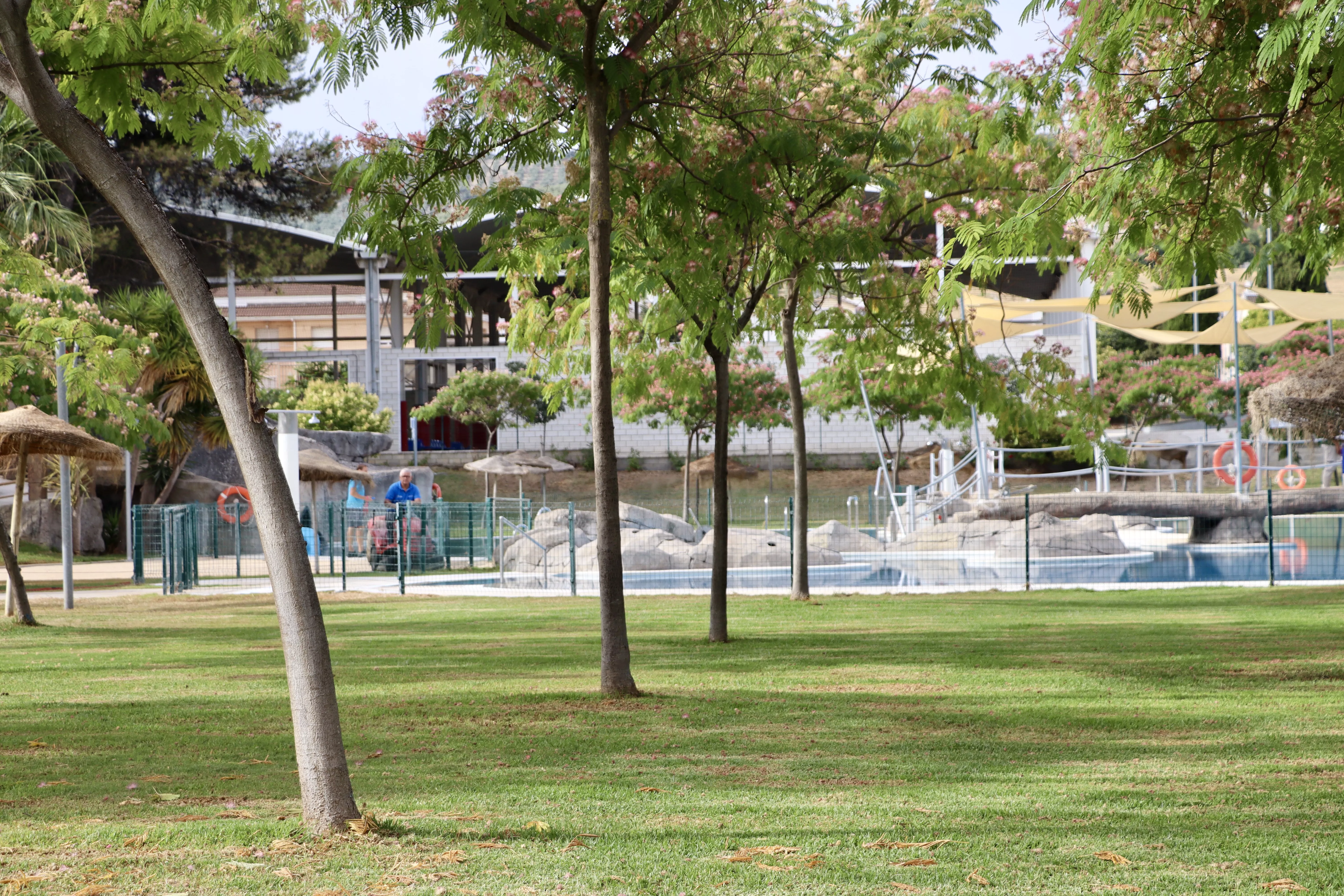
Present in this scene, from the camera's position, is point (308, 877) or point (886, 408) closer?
point (308, 877)

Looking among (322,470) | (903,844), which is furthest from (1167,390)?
(903,844)

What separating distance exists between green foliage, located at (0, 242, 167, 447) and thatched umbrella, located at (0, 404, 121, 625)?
0.45 metres

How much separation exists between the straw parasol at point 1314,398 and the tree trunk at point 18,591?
63.8ft

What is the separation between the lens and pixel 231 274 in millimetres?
39812

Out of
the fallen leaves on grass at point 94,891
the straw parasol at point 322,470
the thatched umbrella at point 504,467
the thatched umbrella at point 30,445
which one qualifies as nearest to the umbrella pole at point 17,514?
the thatched umbrella at point 30,445

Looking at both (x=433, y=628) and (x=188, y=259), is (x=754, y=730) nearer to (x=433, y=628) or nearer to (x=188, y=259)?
(x=188, y=259)

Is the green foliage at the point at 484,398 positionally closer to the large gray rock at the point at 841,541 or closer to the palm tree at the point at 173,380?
the palm tree at the point at 173,380

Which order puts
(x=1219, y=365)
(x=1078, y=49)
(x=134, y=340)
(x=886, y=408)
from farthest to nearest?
(x=1219, y=365), (x=886, y=408), (x=134, y=340), (x=1078, y=49)

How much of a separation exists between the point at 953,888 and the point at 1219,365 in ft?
162

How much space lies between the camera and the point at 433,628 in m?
14.6

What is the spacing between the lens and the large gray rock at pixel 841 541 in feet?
82.2

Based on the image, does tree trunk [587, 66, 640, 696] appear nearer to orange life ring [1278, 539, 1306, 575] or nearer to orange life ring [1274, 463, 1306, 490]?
orange life ring [1278, 539, 1306, 575]

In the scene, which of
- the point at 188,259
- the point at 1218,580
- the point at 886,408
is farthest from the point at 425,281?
the point at 886,408

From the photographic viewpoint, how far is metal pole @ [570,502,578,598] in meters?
19.1
